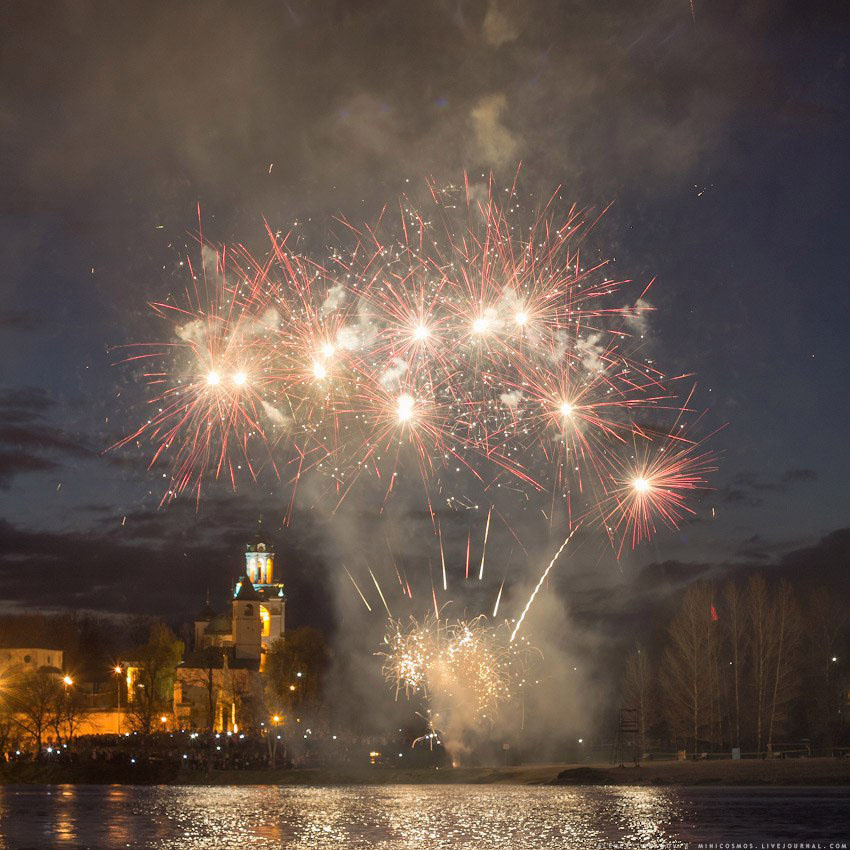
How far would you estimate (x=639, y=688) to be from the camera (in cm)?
6900

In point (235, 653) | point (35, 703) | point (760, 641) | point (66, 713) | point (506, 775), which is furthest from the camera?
point (235, 653)

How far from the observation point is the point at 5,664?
10875cm

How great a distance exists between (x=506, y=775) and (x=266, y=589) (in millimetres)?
89768

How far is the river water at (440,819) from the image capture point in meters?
24.6

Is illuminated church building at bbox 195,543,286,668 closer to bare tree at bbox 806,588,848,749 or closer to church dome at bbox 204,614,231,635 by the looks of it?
church dome at bbox 204,614,231,635

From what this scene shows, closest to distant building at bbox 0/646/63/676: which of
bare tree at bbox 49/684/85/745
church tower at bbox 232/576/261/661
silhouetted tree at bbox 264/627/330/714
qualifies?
bare tree at bbox 49/684/85/745

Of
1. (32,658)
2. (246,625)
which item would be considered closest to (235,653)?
(246,625)

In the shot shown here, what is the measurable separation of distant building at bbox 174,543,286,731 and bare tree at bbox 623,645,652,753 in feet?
115

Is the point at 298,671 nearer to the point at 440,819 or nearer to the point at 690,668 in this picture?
the point at 690,668

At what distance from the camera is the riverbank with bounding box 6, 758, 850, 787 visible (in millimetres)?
44031

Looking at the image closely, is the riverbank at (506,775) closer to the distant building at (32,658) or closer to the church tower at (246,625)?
the distant building at (32,658)

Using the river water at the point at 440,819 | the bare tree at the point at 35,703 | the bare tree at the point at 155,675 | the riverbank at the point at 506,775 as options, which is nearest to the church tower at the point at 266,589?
the bare tree at the point at 155,675

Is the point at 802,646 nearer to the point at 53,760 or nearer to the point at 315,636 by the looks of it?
the point at 53,760

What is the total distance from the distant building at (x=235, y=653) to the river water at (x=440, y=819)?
5187 centimetres
